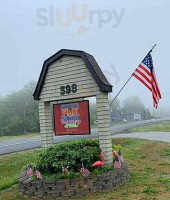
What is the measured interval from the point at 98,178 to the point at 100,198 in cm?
59

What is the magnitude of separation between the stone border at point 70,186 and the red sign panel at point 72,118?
1.72m

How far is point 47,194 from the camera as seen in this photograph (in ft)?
22.3

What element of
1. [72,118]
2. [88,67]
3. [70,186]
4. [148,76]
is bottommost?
[70,186]

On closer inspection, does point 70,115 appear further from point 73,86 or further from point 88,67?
point 88,67

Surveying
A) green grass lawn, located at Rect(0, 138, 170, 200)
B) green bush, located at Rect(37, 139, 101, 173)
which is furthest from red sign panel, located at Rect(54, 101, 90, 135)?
green grass lawn, located at Rect(0, 138, 170, 200)

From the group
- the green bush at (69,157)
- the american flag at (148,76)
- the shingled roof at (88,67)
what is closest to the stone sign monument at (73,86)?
the shingled roof at (88,67)

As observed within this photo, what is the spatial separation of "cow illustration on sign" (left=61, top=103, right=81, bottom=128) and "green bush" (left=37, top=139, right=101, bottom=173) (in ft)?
2.28

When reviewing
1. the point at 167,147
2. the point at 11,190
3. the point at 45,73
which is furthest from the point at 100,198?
the point at 167,147

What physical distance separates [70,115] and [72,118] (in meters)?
0.12

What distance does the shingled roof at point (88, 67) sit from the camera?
25.2 ft

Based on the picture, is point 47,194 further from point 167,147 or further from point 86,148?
point 167,147

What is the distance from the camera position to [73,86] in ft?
27.5

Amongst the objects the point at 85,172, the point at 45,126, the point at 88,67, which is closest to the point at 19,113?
the point at 45,126

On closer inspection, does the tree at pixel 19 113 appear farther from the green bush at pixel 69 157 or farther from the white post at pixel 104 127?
the white post at pixel 104 127
